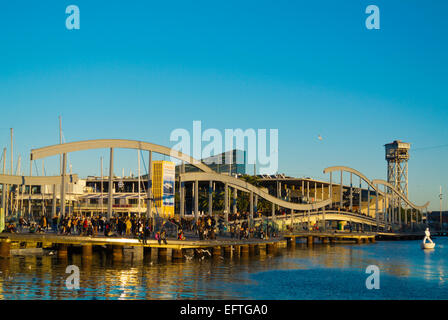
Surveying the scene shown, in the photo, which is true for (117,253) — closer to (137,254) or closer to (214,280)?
(137,254)

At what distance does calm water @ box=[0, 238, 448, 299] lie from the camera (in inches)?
1108

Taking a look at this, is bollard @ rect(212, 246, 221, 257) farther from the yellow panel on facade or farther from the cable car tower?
the cable car tower

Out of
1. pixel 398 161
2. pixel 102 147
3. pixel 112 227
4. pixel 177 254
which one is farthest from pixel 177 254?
pixel 398 161

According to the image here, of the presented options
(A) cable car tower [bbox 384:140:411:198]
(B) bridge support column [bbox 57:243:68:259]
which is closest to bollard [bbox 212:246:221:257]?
(B) bridge support column [bbox 57:243:68:259]

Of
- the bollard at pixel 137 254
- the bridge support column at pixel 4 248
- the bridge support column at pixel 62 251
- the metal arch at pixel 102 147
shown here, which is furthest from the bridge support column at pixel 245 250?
the bridge support column at pixel 4 248

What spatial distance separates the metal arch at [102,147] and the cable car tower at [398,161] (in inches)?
5123

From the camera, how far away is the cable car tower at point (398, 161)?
16800 cm

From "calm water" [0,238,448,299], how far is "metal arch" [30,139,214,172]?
808 cm

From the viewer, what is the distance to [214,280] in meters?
33.5

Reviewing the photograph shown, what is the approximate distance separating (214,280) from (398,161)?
478 feet

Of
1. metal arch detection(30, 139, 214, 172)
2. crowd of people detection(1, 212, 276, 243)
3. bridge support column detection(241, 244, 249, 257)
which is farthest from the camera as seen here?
bridge support column detection(241, 244, 249, 257)
